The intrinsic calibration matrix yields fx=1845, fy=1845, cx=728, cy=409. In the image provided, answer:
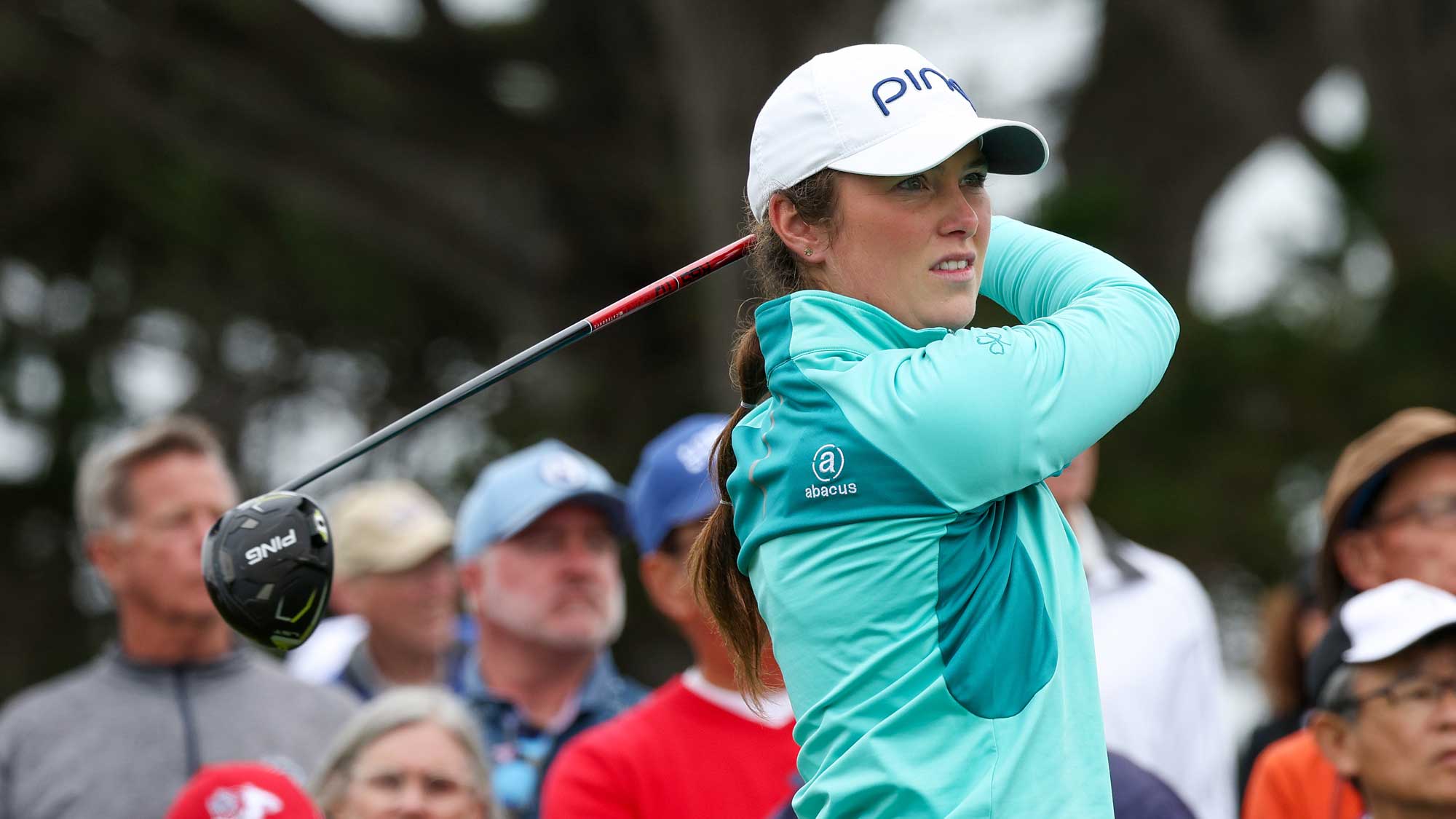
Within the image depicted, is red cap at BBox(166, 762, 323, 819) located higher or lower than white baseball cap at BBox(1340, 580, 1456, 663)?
lower

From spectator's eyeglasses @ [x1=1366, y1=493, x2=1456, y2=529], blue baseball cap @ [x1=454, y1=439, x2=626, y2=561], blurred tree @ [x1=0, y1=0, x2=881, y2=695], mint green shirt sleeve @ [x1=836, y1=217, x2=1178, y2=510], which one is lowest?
blurred tree @ [x1=0, y1=0, x2=881, y2=695]

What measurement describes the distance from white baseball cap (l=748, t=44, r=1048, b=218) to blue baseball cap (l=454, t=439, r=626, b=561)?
2.55m

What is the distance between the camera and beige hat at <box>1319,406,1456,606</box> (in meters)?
4.14

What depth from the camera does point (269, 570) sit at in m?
2.75

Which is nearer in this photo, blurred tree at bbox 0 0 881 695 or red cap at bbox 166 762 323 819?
red cap at bbox 166 762 323 819

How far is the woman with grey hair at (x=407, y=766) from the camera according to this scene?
14.1 feet

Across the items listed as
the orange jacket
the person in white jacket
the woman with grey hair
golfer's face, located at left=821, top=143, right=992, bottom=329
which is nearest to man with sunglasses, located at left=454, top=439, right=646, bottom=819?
the woman with grey hair

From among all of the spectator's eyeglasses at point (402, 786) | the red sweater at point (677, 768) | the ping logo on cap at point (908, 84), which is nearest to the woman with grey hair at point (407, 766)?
the spectator's eyeglasses at point (402, 786)

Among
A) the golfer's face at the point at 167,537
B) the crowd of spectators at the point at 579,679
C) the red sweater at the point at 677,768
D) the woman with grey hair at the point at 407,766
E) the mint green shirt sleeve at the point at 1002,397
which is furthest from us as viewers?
the golfer's face at the point at 167,537

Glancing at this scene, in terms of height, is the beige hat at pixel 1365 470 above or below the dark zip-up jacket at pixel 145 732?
above

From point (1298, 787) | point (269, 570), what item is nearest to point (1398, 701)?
point (1298, 787)

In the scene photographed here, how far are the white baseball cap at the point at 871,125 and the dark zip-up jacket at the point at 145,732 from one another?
278 centimetres

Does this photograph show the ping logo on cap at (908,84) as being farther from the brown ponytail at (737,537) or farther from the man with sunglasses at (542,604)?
the man with sunglasses at (542,604)

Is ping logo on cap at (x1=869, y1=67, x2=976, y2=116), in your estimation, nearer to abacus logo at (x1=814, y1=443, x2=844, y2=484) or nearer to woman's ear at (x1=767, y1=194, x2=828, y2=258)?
woman's ear at (x1=767, y1=194, x2=828, y2=258)
